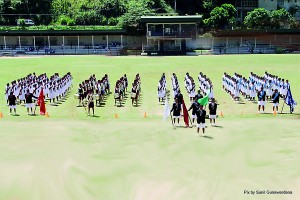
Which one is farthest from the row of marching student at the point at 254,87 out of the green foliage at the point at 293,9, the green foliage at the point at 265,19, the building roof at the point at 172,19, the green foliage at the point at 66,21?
the green foliage at the point at 293,9

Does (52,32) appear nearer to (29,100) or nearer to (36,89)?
(36,89)

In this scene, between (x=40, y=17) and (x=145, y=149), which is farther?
(x=40, y=17)

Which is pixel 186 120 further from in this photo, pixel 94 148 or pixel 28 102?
pixel 28 102

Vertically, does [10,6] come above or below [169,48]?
above

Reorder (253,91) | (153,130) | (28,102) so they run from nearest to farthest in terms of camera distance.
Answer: (153,130) → (28,102) → (253,91)

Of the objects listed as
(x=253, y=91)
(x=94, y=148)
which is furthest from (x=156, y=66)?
(x=94, y=148)

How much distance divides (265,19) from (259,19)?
3.79 feet

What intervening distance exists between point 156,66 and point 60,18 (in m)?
41.3

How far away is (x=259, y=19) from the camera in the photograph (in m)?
75.5

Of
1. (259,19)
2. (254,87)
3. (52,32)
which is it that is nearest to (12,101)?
(254,87)

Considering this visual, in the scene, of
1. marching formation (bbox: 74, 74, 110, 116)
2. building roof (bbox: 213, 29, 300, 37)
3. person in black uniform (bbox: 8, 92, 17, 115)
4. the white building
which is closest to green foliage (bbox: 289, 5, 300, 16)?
the white building

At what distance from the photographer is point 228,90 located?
1105 inches

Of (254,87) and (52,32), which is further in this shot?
(52,32)

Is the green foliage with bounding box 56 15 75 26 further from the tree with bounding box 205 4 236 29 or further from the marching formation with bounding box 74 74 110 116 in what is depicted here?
the marching formation with bounding box 74 74 110 116
